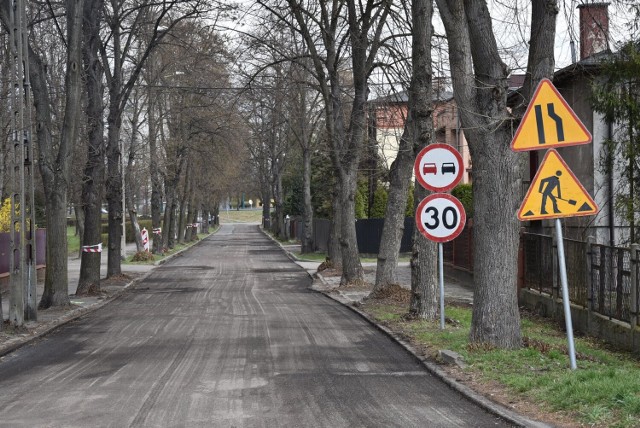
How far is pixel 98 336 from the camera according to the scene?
13.2 meters

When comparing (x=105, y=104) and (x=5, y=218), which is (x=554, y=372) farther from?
(x=5, y=218)

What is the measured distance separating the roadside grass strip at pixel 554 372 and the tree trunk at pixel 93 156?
1072 cm

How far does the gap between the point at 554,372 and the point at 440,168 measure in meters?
4.63

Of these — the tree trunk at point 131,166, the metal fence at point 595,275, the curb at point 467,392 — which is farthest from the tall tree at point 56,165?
the tree trunk at point 131,166

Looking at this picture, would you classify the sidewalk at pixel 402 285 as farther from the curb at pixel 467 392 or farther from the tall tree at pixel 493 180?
the tall tree at pixel 493 180

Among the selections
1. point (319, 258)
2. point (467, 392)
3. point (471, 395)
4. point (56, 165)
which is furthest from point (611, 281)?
point (319, 258)

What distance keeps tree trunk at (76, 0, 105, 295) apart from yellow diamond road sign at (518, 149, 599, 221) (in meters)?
15.7

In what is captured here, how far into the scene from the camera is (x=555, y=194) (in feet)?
26.9

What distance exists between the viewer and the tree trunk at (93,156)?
21.5 m

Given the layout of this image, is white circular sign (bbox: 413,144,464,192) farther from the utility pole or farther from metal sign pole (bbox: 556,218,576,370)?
the utility pole

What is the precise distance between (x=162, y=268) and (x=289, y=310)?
1844 cm

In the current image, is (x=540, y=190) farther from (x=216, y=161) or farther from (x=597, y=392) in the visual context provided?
(x=216, y=161)

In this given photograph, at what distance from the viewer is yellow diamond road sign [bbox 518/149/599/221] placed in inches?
317

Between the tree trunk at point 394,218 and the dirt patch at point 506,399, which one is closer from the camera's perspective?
the dirt patch at point 506,399
